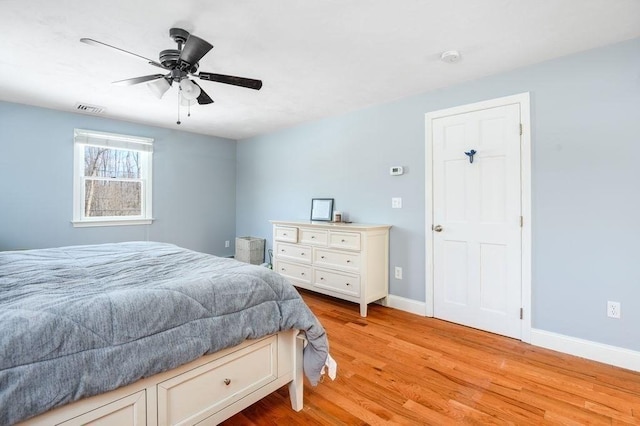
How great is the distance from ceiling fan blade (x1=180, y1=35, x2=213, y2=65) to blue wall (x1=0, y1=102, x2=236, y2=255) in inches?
116

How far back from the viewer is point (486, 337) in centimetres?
270

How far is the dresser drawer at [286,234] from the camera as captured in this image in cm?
382

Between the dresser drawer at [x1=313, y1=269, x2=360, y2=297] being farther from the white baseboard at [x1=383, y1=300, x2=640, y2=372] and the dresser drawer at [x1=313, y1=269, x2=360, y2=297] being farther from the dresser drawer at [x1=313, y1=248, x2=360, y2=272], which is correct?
the white baseboard at [x1=383, y1=300, x2=640, y2=372]

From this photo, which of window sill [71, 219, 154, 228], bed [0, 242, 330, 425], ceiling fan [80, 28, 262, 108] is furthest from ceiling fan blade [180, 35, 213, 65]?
window sill [71, 219, 154, 228]

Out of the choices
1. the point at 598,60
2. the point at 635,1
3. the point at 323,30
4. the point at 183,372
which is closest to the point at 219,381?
the point at 183,372

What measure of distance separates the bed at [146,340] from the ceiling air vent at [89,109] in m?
Result: 2.32

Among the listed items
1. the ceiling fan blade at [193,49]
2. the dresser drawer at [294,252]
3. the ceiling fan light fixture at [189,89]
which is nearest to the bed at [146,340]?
the ceiling fan light fixture at [189,89]

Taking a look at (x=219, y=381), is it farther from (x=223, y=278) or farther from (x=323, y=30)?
(x=323, y=30)

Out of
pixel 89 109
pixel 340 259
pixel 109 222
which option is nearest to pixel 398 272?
pixel 340 259

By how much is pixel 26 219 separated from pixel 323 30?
3933mm

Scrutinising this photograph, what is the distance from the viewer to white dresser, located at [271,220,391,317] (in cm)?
321

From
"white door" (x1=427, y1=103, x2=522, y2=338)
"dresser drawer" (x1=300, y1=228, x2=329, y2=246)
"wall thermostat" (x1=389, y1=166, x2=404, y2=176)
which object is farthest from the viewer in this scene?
"dresser drawer" (x1=300, y1=228, x2=329, y2=246)

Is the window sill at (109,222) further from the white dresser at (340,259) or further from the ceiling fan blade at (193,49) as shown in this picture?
the ceiling fan blade at (193,49)

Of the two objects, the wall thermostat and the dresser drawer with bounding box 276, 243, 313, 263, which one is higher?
the wall thermostat
